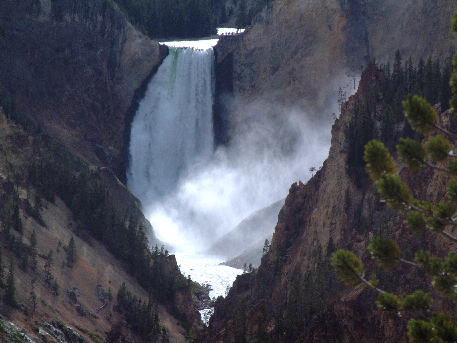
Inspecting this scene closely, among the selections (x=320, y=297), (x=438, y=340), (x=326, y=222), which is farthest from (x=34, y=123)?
(x=438, y=340)

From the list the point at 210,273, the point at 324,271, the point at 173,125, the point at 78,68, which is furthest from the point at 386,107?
the point at 173,125

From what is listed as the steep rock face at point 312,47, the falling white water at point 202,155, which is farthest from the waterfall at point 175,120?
the steep rock face at point 312,47

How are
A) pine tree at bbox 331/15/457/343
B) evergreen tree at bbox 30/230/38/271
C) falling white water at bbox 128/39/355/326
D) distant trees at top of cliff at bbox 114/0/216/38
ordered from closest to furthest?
pine tree at bbox 331/15/457/343 → evergreen tree at bbox 30/230/38/271 → falling white water at bbox 128/39/355/326 → distant trees at top of cliff at bbox 114/0/216/38

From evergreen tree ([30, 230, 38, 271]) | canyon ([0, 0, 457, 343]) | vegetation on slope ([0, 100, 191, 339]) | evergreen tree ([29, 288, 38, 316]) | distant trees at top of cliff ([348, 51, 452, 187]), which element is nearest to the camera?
evergreen tree ([29, 288, 38, 316])

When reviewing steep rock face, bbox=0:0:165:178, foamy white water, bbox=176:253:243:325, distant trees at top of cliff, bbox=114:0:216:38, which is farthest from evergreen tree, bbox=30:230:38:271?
distant trees at top of cliff, bbox=114:0:216:38

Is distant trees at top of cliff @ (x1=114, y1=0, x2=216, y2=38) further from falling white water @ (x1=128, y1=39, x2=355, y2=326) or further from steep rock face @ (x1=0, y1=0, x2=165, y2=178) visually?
steep rock face @ (x1=0, y1=0, x2=165, y2=178)

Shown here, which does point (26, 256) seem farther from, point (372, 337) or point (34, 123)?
point (34, 123)
